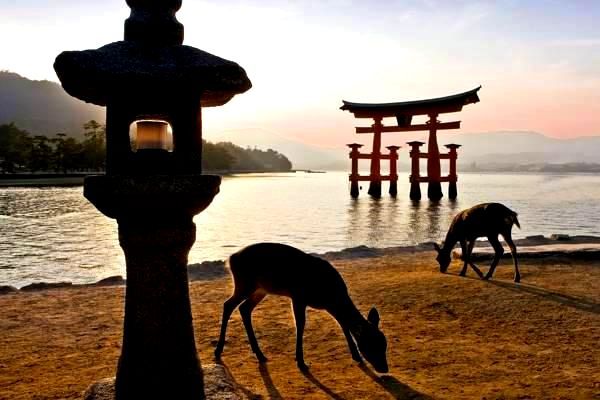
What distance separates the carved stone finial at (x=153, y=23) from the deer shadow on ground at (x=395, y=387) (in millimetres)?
3426

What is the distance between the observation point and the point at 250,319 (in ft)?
17.8

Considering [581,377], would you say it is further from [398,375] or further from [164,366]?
[164,366]

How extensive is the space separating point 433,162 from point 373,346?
1496 inches

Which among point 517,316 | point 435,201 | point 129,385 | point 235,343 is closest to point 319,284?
point 235,343

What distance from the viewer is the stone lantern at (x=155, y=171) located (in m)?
3.53

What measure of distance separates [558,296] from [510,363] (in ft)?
10.0

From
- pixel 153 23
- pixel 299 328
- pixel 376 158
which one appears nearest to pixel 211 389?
pixel 299 328

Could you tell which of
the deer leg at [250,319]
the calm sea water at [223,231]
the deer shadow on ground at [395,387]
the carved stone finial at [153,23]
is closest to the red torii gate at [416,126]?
the calm sea water at [223,231]

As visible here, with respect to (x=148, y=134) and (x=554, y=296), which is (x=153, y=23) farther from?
(x=554, y=296)

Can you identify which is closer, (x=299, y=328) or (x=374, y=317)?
(x=374, y=317)

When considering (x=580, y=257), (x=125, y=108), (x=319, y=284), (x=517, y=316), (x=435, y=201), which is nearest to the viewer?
(x=125, y=108)

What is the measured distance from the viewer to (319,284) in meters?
5.01

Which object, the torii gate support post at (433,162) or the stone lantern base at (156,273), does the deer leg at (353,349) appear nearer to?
the stone lantern base at (156,273)

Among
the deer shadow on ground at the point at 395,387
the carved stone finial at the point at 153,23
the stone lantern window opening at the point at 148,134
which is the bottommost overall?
the deer shadow on ground at the point at 395,387
